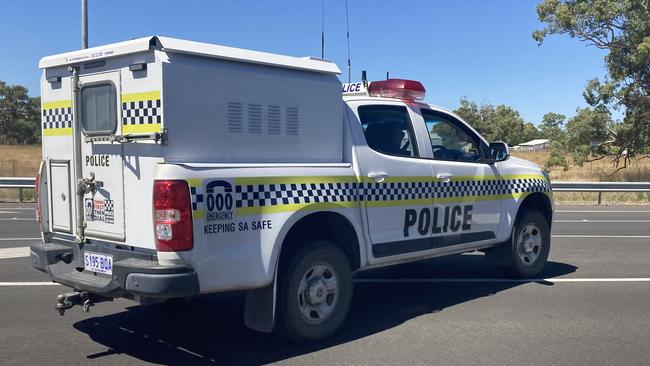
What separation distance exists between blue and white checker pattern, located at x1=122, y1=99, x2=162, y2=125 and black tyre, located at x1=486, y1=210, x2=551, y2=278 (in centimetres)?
464

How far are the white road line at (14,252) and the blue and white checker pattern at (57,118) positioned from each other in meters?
4.31

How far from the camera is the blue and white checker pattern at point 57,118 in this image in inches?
204

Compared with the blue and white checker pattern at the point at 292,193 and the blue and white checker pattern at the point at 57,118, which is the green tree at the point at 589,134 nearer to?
the blue and white checker pattern at the point at 292,193

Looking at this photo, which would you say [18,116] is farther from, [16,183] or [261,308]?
[261,308]

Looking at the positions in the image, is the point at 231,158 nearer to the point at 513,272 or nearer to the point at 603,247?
the point at 513,272

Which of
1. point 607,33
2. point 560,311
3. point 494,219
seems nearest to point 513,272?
point 494,219

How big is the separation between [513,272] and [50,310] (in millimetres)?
5245

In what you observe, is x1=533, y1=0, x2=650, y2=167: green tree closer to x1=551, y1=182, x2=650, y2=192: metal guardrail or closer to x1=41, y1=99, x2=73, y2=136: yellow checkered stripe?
x1=551, y1=182, x2=650, y2=192: metal guardrail

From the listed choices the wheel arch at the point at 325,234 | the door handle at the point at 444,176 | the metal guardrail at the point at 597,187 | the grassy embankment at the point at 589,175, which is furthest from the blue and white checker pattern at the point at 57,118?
the metal guardrail at the point at 597,187

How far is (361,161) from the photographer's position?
551cm

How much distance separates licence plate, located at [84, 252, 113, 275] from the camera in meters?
4.63

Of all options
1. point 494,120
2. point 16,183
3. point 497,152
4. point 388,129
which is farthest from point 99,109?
point 494,120

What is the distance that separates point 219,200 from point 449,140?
3.22m

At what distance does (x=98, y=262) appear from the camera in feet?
15.6
